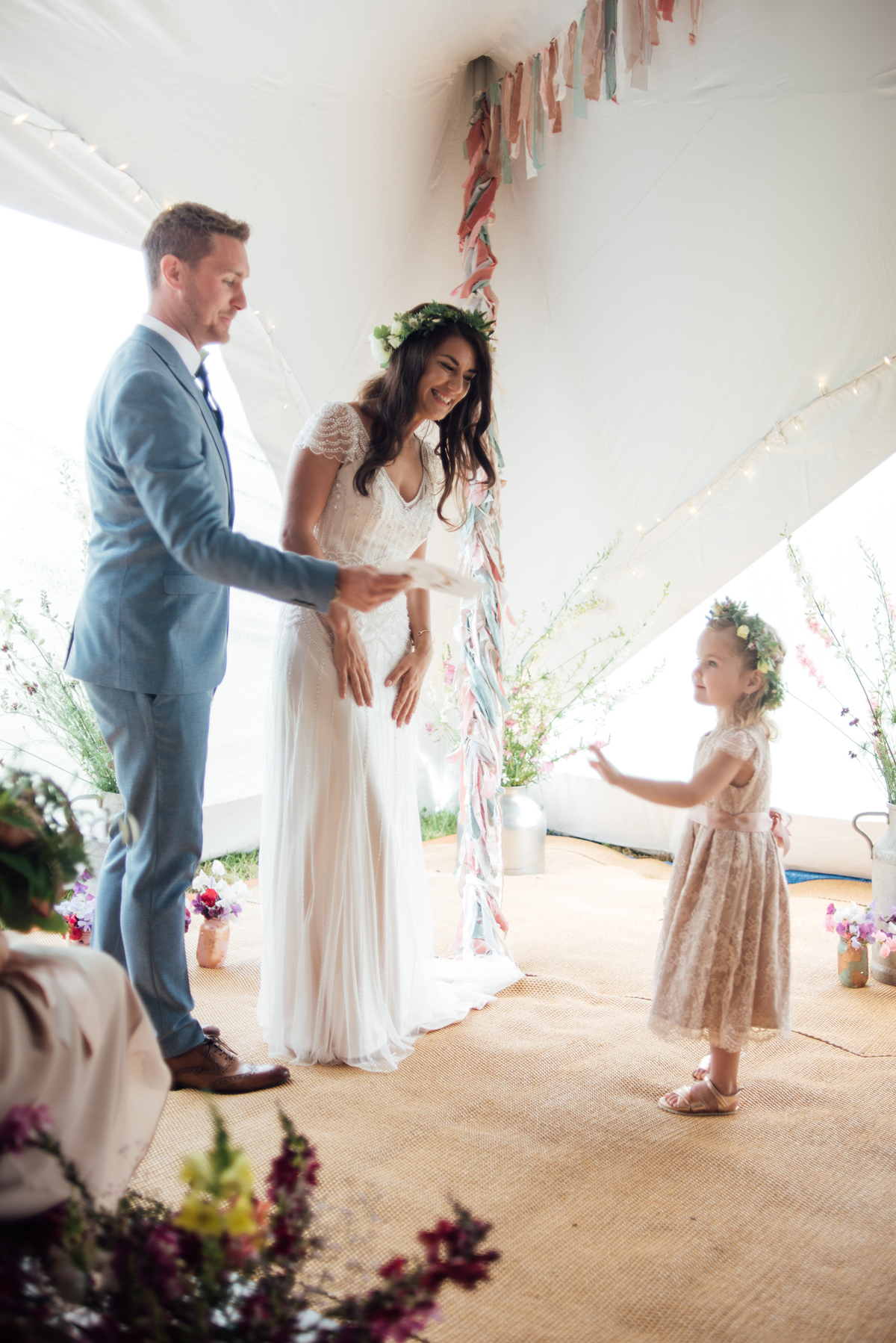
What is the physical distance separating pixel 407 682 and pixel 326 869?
1.67ft

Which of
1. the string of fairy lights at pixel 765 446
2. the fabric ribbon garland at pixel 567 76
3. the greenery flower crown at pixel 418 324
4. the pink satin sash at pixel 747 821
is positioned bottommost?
the pink satin sash at pixel 747 821

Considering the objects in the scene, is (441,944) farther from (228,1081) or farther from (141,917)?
(141,917)

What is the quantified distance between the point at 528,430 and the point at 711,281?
1.00m

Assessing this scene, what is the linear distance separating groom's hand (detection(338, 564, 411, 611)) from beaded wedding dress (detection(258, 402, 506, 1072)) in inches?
23.1

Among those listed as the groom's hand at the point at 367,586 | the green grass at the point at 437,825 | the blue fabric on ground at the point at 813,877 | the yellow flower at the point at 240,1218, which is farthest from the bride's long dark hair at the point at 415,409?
the green grass at the point at 437,825

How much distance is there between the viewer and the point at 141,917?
203 cm

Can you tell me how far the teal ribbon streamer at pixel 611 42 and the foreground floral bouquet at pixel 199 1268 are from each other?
9.56 ft

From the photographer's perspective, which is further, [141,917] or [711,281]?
[711,281]

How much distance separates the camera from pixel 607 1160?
6.41ft

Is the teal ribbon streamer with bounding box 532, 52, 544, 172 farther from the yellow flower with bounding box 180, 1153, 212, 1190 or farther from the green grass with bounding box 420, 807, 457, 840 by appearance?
the yellow flower with bounding box 180, 1153, 212, 1190

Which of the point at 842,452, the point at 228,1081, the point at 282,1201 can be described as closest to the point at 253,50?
the point at 842,452

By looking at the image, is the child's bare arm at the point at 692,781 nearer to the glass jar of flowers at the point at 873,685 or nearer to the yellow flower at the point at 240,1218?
the glass jar of flowers at the point at 873,685

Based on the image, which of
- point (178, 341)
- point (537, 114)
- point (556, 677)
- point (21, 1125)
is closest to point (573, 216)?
point (537, 114)

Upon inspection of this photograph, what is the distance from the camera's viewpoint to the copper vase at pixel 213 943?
3027 mm
